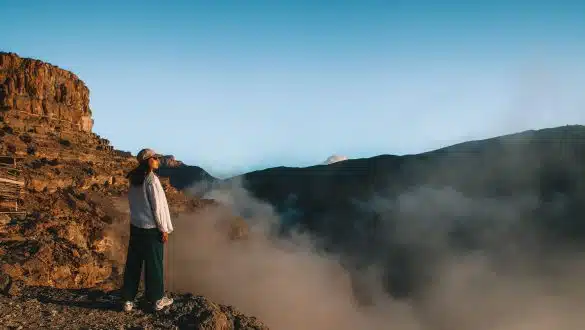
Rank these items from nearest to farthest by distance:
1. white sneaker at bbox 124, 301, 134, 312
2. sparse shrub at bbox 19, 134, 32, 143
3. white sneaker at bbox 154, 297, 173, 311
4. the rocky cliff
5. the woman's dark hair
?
the woman's dark hair
white sneaker at bbox 124, 301, 134, 312
white sneaker at bbox 154, 297, 173, 311
the rocky cliff
sparse shrub at bbox 19, 134, 32, 143

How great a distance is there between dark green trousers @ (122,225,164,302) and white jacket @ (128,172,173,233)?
0.11 metres

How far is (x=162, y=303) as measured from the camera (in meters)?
6.44

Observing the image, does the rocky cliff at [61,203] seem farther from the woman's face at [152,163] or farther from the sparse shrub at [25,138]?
the woman's face at [152,163]

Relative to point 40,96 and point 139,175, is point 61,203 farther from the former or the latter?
point 139,175

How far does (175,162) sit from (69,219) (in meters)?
111

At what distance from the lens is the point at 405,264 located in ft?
270

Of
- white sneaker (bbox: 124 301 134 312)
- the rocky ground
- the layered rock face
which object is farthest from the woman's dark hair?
the layered rock face

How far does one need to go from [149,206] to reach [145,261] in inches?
30.4

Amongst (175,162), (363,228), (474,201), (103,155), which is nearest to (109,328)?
(103,155)

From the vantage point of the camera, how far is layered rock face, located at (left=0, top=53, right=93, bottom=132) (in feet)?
95.1

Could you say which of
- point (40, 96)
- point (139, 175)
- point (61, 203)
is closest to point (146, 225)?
point (139, 175)

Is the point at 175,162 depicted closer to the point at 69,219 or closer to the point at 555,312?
the point at 555,312

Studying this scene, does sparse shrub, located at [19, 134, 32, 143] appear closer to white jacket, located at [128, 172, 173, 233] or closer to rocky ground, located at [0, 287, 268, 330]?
rocky ground, located at [0, 287, 268, 330]

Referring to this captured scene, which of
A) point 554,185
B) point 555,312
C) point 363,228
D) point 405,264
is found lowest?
point 555,312
